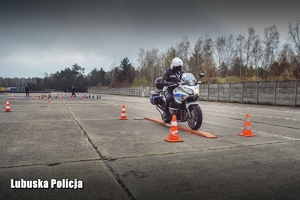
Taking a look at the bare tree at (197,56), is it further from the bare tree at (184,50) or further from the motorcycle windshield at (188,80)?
the motorcycle windshield at (188,80)

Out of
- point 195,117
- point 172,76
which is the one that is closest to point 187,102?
point 195,117

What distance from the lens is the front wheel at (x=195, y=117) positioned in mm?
7070

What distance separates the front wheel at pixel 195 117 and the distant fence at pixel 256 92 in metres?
16.0

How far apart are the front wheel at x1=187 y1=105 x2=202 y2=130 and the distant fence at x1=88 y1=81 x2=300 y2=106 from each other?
15980mm

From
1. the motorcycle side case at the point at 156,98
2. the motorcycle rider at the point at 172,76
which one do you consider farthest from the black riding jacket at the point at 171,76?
the motorcycle side case at the point at 156,98

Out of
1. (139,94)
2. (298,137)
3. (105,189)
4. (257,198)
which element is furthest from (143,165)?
(139,94)

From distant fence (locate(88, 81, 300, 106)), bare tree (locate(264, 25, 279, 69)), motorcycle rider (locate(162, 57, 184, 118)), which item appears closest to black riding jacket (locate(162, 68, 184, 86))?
motorcycle rider (locate(162, 57, 184, 118))

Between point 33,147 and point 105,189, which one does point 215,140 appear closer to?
point 105,189

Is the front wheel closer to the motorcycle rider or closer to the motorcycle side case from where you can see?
the motorcycle rider

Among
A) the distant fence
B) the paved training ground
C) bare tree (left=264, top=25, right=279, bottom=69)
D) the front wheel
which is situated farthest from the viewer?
bare tree (left=264, top=25, right=279, bottom=69)

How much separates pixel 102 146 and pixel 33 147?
4.79 ft

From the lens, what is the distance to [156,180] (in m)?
3.35

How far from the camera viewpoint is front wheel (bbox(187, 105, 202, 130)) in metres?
7.07

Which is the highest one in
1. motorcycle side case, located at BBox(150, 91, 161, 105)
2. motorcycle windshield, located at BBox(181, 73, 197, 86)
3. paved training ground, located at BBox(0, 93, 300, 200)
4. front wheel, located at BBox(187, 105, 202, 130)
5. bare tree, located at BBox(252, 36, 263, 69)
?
bare tree, located at BBox(252, 36, 263, 69)
